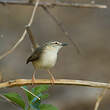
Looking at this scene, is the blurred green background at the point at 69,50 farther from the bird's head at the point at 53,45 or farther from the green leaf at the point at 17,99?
the green leaf at the point at 17,99

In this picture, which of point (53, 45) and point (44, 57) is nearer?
point (44, 57)

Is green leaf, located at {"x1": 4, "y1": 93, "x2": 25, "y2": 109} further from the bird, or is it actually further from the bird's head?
the bird's head

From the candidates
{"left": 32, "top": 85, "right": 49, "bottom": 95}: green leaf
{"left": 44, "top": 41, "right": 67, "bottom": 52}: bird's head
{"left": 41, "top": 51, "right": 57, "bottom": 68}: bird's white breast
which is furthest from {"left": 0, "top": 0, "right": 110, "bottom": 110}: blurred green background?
{"left": 32, "top": 85, "right": 49, "bottom": 95}: green leaf

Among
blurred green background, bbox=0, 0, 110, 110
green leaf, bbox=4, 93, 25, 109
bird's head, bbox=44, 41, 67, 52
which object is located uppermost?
green leaf, bbox=4, 93, 25, 109

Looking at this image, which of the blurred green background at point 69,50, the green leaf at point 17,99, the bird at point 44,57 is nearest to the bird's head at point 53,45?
the bird at point 44,57

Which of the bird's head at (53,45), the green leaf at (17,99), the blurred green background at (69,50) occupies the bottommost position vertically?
the blurred green background at (69,50)

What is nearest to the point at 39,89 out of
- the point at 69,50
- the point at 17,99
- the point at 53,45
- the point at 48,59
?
the point at 17,99

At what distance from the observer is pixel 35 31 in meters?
9.63

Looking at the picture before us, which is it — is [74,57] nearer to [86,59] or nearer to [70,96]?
[86,59]

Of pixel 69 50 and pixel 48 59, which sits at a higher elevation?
pixel 48 59

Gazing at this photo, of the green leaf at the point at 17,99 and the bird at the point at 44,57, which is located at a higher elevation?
the green leaf at the point at 17,99

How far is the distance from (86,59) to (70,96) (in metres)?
1.81

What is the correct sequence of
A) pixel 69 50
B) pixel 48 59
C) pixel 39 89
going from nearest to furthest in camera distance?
pixel 39 89 < pixel 48 59 < pixel 69 50

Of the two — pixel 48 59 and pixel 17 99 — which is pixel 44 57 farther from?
pixel 17 99
